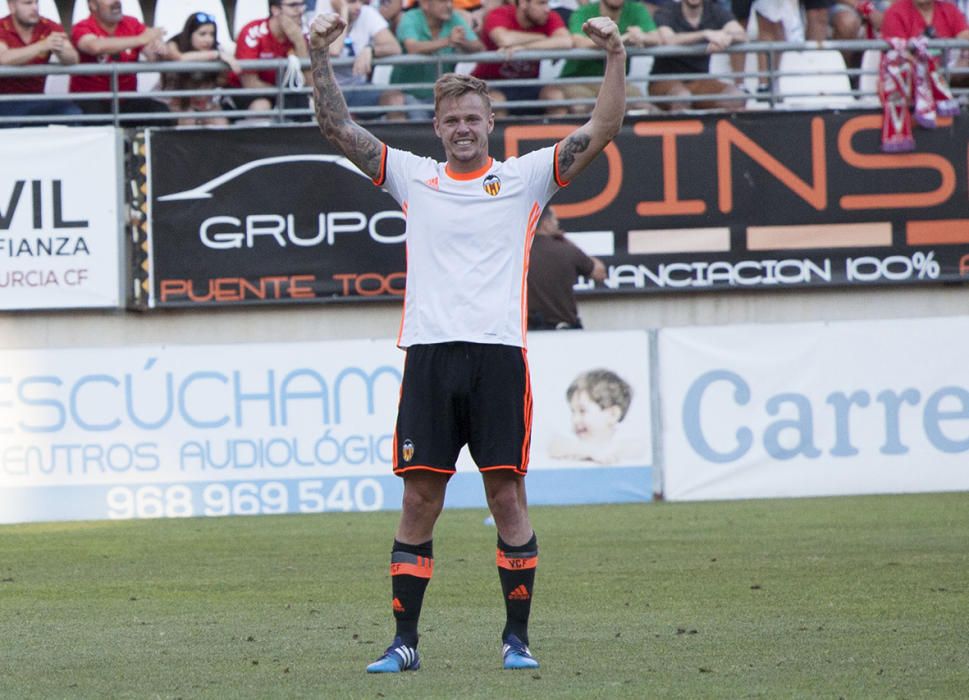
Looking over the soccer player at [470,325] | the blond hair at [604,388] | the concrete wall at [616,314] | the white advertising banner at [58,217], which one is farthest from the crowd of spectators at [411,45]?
the soccer player at [470,325]

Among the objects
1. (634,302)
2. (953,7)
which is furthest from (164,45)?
(953,7)

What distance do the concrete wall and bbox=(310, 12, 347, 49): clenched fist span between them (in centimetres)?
1061

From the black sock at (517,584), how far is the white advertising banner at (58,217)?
10.8m

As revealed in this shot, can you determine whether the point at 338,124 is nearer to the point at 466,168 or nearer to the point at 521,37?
the point at 466,168

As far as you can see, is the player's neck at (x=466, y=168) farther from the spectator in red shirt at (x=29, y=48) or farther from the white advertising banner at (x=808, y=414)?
the spectator in red shirt at (x=29, y=48)

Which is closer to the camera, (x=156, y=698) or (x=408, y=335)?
(x=156, y=698)

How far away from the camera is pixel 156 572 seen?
974 cm

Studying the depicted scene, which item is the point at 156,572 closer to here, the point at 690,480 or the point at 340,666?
the point at 340,666

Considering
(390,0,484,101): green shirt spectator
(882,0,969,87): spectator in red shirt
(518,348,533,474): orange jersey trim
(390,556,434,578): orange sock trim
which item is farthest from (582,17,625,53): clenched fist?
(882,0,969,87): spectator in red shirt

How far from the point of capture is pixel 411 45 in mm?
16469

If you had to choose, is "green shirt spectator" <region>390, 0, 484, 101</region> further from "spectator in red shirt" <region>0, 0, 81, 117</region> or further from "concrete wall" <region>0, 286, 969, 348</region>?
"spectator in red shirt" <region>0, 0, 81, 117</region>

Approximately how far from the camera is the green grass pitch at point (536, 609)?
18.5 feet

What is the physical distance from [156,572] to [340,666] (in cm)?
395

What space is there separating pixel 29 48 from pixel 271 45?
2258mm
